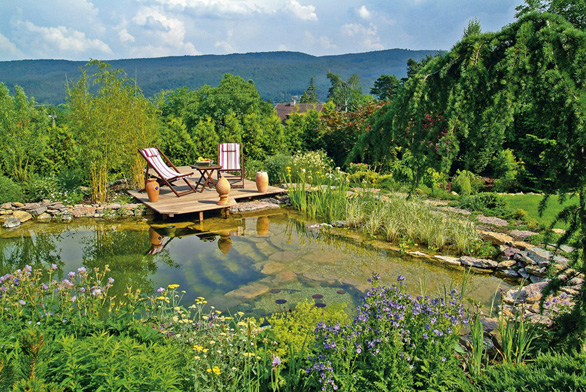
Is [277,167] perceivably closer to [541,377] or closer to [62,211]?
[62,211]

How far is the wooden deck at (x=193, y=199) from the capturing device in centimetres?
732

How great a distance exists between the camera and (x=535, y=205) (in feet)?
23.7

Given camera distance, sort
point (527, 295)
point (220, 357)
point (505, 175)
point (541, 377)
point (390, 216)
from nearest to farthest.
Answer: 1. point (541, 377)
2. point (220, 357)
3. point (527, 295)
4. point (390, 216)
5. point (505, 175)

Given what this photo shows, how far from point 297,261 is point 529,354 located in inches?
123

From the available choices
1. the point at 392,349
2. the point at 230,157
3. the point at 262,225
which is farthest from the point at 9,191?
the point at 392,349

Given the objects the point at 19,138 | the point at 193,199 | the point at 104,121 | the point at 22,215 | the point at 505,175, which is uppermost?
the point at 104,121

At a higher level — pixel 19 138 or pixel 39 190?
pixel 19 138

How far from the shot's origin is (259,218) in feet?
25.2

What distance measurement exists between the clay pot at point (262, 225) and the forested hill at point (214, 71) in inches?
3182

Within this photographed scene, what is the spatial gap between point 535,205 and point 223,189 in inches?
228

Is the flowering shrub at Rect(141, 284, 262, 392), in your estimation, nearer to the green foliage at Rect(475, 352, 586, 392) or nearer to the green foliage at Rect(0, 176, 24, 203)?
the green foliage at Rect(475, 352, 586, 392)

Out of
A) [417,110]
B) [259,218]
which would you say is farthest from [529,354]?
[259,218]

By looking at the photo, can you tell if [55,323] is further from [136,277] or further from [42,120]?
[42,120]

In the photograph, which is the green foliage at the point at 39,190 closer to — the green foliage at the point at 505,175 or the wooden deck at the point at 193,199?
the wooden deck at the point at 193,199
